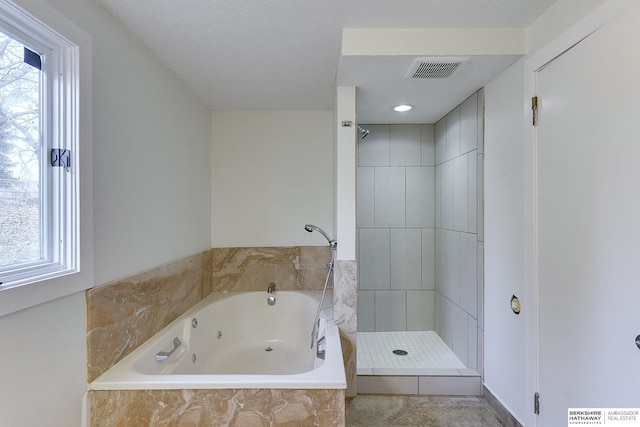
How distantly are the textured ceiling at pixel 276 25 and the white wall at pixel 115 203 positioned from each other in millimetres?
179

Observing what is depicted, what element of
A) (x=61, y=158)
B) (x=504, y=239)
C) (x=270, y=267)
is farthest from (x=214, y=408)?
(x=504, y=239)

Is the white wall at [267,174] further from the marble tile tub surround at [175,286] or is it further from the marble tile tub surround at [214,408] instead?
the marble tile tub surround at [214,408]

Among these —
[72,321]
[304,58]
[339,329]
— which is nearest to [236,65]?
[304,58]

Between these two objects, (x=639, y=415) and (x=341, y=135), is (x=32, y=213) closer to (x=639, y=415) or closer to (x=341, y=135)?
(x=341, y=135)

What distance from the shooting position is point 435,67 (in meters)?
1.91

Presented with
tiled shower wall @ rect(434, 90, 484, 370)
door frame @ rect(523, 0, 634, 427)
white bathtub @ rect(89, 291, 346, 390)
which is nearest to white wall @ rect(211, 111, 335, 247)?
white bathtub @ rect(89, 291, 346, 390)

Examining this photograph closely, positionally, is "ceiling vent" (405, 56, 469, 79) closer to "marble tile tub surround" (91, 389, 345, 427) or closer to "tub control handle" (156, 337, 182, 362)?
"marble tile tub surround" (91, 389, 345, 427)

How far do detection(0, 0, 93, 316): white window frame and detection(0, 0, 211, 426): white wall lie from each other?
0.23ft

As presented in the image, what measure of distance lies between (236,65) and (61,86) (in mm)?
1078

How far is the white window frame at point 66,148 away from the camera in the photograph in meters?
1.27

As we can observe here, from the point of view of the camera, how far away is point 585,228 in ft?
4.47

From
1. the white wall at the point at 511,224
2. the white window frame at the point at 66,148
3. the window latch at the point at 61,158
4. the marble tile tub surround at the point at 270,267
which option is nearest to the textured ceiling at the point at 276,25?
the white wall at the point at 511,224

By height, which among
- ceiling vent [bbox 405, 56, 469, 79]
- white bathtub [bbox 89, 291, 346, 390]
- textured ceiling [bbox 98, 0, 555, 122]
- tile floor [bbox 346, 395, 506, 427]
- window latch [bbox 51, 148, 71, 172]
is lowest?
tile floor [bbox 346, 395, 506, 427]

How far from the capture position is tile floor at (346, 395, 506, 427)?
2029 mm
